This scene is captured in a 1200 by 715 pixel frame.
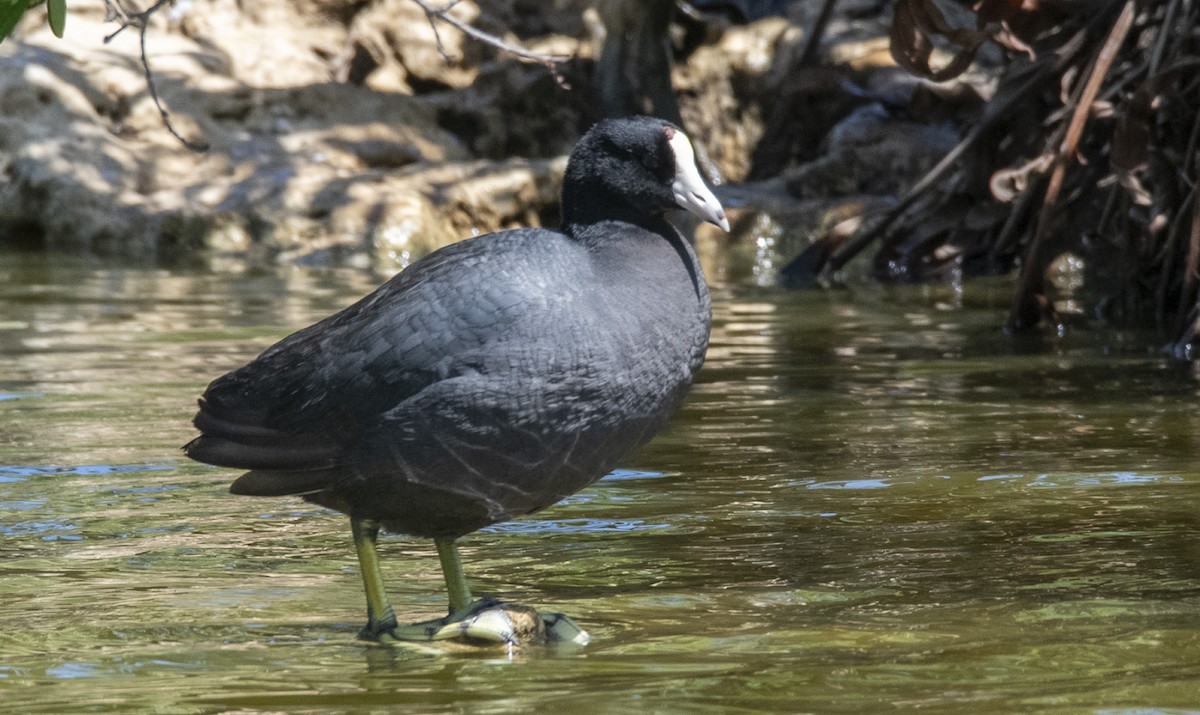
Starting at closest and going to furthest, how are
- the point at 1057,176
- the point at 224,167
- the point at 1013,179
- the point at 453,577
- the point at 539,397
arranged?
1. the point at 539,397
2. the point at 453,577
3. the point at 1057,176
4. the point at 1013,179
5. the point at 224,167

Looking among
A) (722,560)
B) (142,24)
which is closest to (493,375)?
(722,560)

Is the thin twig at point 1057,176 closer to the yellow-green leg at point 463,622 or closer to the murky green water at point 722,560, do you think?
the murky green water at point 722,560

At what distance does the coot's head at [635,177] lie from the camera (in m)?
3.60

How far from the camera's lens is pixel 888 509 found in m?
4.61

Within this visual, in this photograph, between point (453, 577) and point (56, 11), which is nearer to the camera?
point (56, 11)

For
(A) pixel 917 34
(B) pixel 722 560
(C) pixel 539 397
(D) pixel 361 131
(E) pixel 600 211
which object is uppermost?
(A) pixel 917 34

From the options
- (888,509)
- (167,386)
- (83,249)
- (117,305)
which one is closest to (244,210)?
(83,249)

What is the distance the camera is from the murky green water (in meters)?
3.03

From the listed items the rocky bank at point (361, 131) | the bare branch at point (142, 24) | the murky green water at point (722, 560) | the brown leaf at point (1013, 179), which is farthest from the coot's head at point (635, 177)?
the rocky bank at point (361, 131)

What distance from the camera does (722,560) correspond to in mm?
4094

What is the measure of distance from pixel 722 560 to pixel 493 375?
3.30ft

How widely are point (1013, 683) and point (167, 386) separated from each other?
447 centimetres

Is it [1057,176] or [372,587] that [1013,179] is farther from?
[372,587]

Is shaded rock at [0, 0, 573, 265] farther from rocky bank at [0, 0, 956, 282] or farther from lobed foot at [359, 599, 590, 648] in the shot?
lobed foot at [359, 599, 590, 648]
